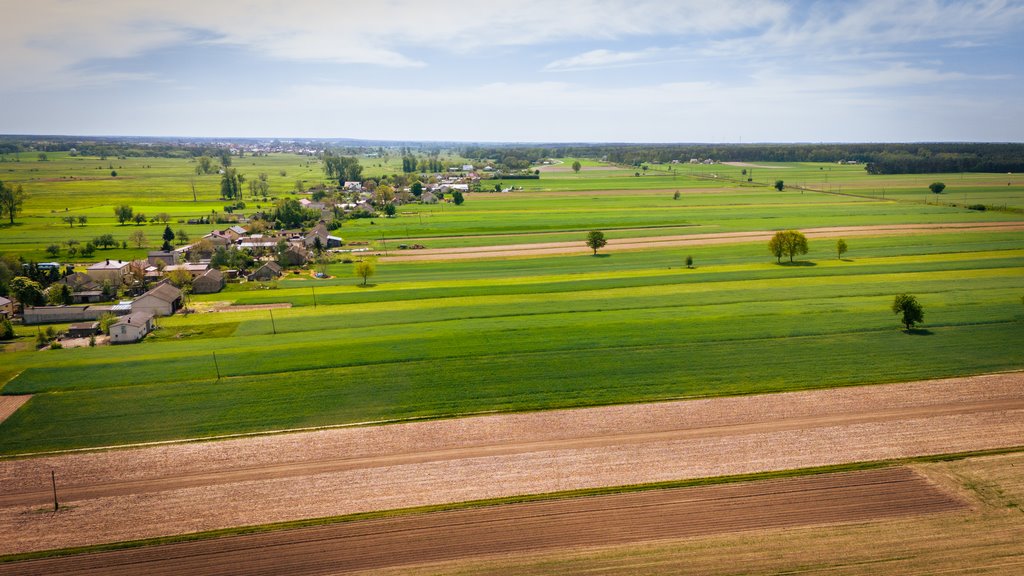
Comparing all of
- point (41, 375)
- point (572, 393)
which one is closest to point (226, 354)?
point (41, 375)

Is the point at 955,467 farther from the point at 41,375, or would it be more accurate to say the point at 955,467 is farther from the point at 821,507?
the point at 41,375

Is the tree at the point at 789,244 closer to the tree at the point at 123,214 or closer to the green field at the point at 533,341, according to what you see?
the green field at the point at 533,341

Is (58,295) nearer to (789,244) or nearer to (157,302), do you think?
(157,302)

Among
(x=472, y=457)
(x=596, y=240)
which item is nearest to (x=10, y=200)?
(x=596, y=240)

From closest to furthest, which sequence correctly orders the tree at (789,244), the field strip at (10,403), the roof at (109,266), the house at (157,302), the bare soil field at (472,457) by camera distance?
the bare soil field at (472,457) → the field strip at (10,403) → the house at (157,302) → the roof at (109,266) → the tree at (789,244)

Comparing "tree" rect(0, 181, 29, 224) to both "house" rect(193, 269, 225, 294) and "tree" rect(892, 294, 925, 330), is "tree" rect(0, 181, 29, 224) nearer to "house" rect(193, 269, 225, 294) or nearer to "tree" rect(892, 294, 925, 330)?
"house" rect(193, 269, 225, 294)

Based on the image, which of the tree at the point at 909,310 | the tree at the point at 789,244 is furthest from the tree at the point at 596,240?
the tree at the point at 909,310
